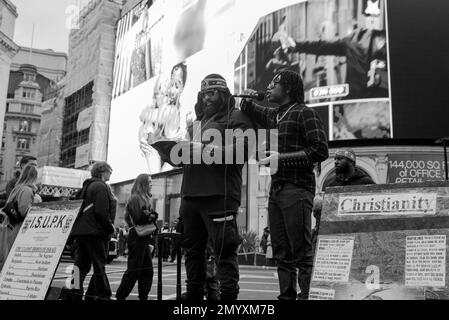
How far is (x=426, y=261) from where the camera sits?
2.55 meters

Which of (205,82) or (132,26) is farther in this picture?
(132,26)

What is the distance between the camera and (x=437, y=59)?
81.4 ft

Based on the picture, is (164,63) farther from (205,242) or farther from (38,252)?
→ (205,242)

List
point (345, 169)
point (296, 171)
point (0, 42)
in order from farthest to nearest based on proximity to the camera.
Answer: point (0, 42)
point (345, 169)
point (296, 171)

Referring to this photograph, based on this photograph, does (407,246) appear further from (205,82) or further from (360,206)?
(205,82)

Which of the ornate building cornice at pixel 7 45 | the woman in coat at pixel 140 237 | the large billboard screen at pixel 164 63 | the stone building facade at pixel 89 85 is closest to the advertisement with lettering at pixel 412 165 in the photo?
the large billboard screen at pixel 164 63

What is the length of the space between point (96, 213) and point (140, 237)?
81cm

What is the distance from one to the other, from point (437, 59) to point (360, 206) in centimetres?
2506

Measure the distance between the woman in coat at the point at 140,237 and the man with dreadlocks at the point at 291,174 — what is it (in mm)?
2743

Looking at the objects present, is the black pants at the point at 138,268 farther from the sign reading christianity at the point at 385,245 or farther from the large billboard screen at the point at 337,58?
the large billboard screen at the point at 337,58

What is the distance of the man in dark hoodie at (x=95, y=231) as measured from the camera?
5449 millimetres

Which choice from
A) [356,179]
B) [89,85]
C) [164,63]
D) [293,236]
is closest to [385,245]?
[293,236]

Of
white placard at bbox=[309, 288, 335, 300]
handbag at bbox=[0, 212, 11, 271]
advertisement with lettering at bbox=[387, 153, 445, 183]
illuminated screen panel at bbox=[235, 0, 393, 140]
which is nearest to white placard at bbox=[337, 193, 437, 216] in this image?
white placard at bbox=[309, 288, 335, 300]
